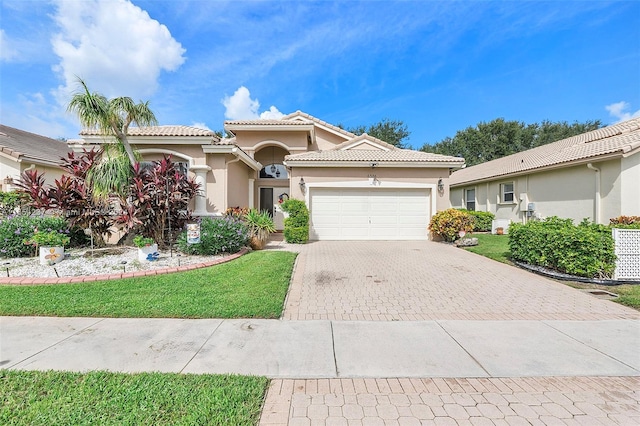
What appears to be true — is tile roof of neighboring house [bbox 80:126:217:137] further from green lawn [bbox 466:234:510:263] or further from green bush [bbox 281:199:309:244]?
green lawn [bbox 466:234:510:263]

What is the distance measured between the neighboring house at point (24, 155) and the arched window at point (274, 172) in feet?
30.9

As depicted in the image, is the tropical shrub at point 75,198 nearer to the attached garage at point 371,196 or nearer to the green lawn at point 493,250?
the attached garage at point 371,196

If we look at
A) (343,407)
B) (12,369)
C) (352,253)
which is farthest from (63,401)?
(352,253)

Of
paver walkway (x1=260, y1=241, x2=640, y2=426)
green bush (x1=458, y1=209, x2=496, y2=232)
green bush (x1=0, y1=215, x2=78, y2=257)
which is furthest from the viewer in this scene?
green bush (x1=458, y1=209, x2=496, y2=232)

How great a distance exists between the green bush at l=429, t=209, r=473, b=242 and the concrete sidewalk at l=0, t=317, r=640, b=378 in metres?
7.50

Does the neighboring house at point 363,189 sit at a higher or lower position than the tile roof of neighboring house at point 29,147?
lower

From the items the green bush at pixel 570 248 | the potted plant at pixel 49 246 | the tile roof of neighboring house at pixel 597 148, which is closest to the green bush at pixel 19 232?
the potted plant at pixel 49 246

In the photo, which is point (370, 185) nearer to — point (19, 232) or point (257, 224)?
point (257, 224)

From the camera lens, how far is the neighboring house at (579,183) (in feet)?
33.9

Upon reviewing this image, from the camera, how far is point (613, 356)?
3.46 meters

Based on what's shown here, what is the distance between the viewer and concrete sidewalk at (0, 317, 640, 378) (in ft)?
10.3

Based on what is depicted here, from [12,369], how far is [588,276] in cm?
1043

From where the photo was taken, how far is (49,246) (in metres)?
7.32

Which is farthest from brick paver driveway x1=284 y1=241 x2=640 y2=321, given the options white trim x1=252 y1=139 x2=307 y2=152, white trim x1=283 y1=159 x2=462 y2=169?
white trim x1=252 y1=139 x2=307 y2=152
